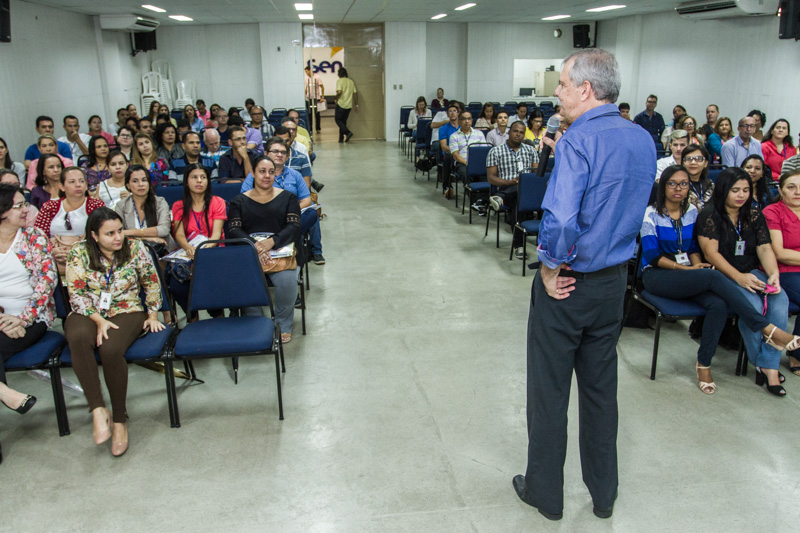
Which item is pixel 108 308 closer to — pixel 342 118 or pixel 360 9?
pixel 360 9

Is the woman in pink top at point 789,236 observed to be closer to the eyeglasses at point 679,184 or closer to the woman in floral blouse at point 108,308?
the eyeglasses at point 679,184

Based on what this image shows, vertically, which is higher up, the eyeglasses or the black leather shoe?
the eyeglasses

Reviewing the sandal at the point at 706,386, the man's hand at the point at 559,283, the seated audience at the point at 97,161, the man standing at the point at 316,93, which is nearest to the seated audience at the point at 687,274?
the sandal at the point at 706,386

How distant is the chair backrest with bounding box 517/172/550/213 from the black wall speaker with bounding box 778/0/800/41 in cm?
514

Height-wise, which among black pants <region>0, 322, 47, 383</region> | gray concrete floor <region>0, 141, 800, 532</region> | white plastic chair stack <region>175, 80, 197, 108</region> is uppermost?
white plastic chair stack <region>175, 80, 197, 108</region>

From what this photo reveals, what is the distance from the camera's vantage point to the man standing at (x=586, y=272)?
2.00m

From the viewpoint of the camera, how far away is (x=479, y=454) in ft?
9.46

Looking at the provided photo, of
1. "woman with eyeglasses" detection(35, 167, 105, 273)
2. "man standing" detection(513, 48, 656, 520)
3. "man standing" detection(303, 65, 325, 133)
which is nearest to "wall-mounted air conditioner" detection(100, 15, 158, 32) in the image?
"man standing" detection(303, 65, 325, 133)

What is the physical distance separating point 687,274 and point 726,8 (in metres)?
8.37

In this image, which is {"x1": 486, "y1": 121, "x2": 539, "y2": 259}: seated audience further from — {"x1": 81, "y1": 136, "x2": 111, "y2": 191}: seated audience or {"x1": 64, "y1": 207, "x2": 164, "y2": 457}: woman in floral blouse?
{"x1": 64, "y1": 207, "x2": 164, "y2": 457}: woman in floral blouse

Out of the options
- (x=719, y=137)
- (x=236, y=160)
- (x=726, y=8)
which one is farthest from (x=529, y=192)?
(x=726, y=8)

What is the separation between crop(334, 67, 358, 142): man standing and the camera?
50.0 ft

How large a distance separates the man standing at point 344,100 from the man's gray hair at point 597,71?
546 inches

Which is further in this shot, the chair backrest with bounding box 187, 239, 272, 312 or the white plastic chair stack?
the white plastic chair stack
